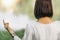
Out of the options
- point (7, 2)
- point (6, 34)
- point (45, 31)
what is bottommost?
point (6, 34)

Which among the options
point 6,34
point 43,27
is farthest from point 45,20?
point 6,34

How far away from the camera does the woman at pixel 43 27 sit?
1.28 meters

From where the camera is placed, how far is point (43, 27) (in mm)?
1294

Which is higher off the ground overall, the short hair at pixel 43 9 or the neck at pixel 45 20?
the short hair at pixel 43 9

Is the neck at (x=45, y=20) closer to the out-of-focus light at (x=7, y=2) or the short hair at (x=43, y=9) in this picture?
the short hair at (x=43, y=9)

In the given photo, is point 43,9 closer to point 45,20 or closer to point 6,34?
point 45,20

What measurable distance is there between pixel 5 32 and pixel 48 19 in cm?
61

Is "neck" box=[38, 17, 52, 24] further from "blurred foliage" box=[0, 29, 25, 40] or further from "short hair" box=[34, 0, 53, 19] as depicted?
"blurred foliage" box=[0, 29, 25, 40]

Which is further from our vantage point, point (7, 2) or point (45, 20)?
point (7, 2)

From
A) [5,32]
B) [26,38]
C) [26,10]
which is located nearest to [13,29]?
[5,32]

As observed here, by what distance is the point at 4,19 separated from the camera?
183cm

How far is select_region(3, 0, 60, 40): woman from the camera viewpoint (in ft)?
4.19

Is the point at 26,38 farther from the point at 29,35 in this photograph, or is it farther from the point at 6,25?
the point at 6,25

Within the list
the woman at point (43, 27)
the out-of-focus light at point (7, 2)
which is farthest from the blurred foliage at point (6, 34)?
the woman at point (43, 27)
